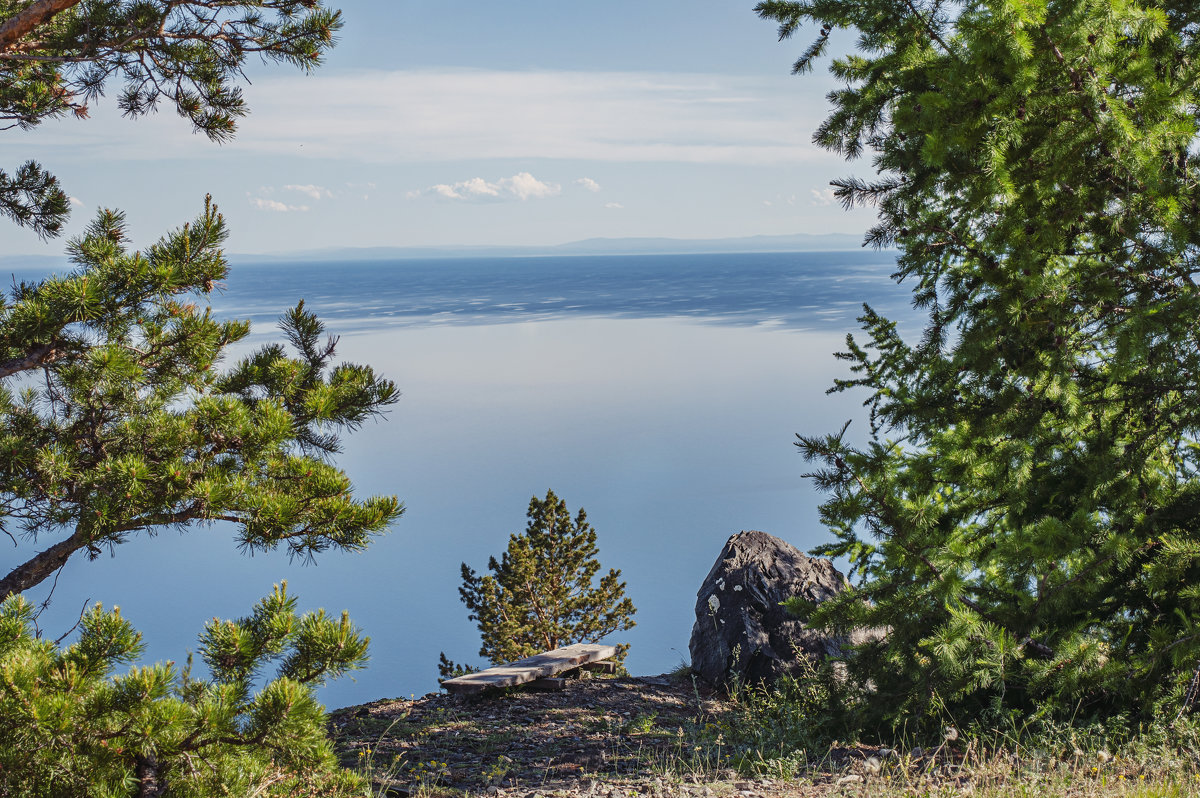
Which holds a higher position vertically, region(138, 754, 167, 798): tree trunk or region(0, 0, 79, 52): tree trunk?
region(0, 0, 79, 52): tree trunk

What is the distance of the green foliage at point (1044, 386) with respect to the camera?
414 cm

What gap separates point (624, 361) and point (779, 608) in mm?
42912

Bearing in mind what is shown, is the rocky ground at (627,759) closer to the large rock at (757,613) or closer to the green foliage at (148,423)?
the large rock at (757,613)

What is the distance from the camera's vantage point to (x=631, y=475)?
31219mm

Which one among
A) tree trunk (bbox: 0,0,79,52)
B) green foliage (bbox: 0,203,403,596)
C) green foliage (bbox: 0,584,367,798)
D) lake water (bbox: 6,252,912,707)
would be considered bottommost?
lake water (bbox: 6,252,912,707)

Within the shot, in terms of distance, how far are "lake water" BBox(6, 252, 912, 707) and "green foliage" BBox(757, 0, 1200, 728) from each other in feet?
6.23

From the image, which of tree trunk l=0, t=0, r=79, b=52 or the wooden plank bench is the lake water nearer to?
tree trunk l=0, t=0, r=79, b=52

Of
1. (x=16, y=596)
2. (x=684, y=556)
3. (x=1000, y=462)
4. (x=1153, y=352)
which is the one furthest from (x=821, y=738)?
(x=684, y=556)

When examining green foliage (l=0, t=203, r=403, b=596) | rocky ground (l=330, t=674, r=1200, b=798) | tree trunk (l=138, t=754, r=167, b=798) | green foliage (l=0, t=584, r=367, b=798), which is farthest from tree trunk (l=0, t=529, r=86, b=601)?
rocky ground (l=330, t=674, r=1200, b=798)

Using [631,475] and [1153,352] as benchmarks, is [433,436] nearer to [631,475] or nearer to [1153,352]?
[631,475]

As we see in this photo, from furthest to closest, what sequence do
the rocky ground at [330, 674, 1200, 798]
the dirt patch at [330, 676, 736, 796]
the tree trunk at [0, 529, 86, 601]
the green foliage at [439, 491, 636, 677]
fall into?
the green foliage at [439, 491, 636, 677]
the dirt patch at [330, 676, 736, 796]
the tree trunk at [0, 529, 86, 601]
the rocky ground at [330, 674, 1200, 798]

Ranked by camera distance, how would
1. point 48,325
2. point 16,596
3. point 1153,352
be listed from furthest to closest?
1. point 1153,352
2. point 48,325
3. point 16,596

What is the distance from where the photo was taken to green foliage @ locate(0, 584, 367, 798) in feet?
10.4

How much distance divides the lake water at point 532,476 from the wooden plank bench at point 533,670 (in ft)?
6.52
